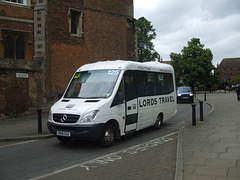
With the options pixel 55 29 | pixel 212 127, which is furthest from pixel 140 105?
pixel 55 29

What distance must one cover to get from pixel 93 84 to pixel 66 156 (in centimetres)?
246

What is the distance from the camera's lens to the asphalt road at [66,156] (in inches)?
215

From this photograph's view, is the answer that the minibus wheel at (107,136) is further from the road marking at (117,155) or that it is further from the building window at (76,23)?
the building window at (76,23)

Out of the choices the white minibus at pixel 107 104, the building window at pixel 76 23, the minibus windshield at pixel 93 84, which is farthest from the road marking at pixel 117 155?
the building window at pixel 76 23

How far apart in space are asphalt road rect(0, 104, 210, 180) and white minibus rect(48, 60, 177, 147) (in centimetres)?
38

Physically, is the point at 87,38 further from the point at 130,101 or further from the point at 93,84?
the point at 130,101

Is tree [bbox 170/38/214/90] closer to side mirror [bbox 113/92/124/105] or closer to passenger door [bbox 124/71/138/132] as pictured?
passenger door [bbox 124/71/138/132]

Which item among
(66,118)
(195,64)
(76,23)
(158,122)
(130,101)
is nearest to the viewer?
(66,118)

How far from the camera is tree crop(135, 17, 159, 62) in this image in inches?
2040

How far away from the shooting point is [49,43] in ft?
57.2

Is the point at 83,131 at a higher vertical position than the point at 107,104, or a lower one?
lower

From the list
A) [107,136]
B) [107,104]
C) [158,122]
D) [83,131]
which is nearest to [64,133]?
[83,131]

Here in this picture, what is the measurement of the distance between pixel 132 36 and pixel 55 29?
754 cm

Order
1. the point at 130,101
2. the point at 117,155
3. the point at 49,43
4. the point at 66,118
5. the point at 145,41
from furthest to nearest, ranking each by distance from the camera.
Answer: the point at 145,41
the point at 49,43
the point at 130,101
the point at 66,118
the point at 117,155
